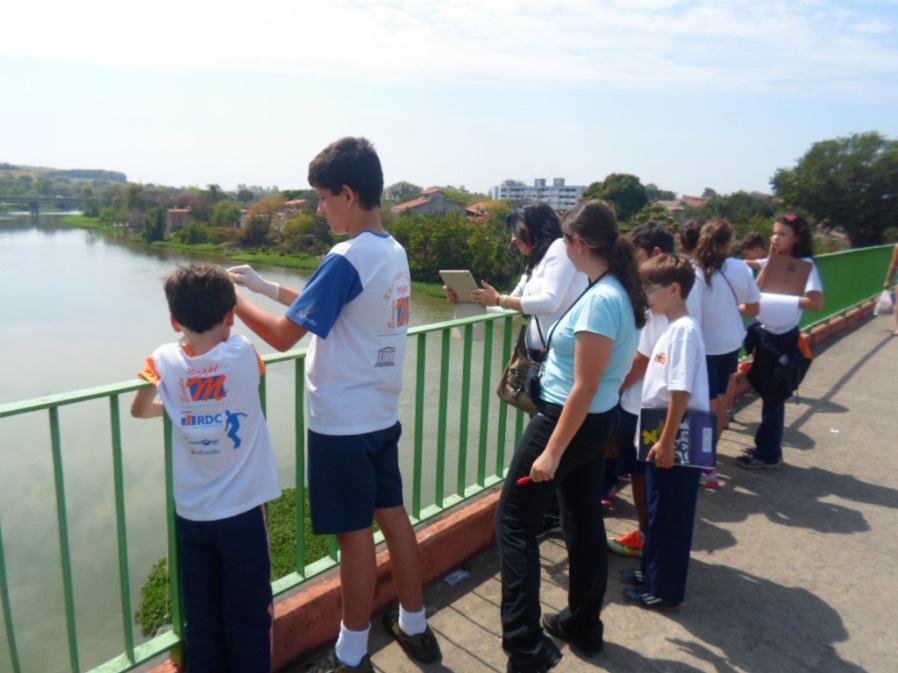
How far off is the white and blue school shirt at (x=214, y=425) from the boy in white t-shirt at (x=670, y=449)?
155cm

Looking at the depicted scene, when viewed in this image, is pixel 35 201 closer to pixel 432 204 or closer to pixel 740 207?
pixel 432 204

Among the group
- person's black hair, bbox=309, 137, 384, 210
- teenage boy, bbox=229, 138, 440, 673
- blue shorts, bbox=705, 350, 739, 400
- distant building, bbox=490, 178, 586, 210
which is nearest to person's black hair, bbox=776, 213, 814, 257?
blue shorts, bbox=705, 350, 739, 400

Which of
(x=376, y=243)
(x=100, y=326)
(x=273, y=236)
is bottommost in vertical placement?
(x=100, y=326)

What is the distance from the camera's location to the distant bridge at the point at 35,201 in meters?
76.6

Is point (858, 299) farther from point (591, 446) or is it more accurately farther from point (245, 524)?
point (245, 524)

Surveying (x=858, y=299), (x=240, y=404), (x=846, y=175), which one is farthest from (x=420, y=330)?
(x=846, y=175)

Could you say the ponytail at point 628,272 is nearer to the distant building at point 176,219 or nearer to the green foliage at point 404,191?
the distant building at point 176,219

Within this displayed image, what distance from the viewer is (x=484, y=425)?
330cm

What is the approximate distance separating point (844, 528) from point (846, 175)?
189ft

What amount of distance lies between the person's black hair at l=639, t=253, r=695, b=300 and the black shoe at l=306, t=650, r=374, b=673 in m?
1.77

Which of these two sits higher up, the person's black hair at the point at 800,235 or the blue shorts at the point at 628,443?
the person's black hair at the point at 800,235

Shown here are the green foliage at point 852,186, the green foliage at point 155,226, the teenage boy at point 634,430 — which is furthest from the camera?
the green foliage at point 852,186

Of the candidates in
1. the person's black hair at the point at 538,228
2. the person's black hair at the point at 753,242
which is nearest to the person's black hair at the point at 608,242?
the person's black hair at the point at 538,228

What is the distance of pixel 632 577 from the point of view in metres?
2.98
